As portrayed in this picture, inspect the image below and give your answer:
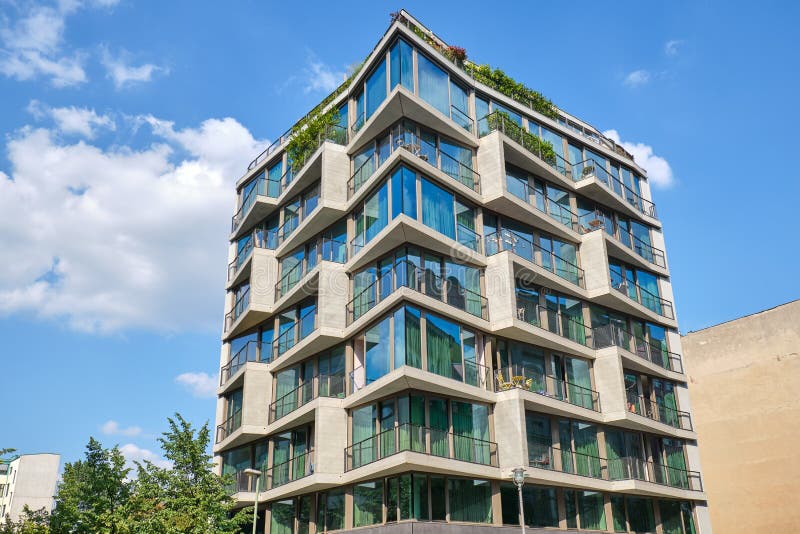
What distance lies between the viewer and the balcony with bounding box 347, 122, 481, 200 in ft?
101

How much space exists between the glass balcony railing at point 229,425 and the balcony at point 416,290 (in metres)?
8.90

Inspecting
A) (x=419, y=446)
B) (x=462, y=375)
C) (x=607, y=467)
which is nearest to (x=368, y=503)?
(x=419, y=446)

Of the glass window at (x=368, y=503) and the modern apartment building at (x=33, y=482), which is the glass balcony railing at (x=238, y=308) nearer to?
the glass window at (x=368, y=503)

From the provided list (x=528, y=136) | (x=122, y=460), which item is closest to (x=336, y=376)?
(x=122, y=460)

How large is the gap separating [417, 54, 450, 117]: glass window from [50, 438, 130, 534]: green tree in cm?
2021

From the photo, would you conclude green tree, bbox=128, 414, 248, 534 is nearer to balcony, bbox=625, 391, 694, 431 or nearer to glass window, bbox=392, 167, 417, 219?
glass window, bbox=392, 167, 417, 219

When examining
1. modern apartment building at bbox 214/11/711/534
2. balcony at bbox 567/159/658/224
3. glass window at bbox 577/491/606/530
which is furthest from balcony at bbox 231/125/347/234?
glass window at bbox 577/491/606/530

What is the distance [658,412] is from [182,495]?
72.6 ft

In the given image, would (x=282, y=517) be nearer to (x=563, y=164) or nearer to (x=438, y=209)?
(x=438, y=209)

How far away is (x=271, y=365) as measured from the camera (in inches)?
1383

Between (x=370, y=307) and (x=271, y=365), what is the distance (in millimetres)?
7981

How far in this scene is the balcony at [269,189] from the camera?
117 ft

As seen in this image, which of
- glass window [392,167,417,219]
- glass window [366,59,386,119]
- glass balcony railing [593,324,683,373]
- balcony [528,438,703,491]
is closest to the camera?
glass window [392,167,417,219]

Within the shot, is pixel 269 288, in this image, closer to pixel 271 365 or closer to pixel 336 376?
pixel 271 365
